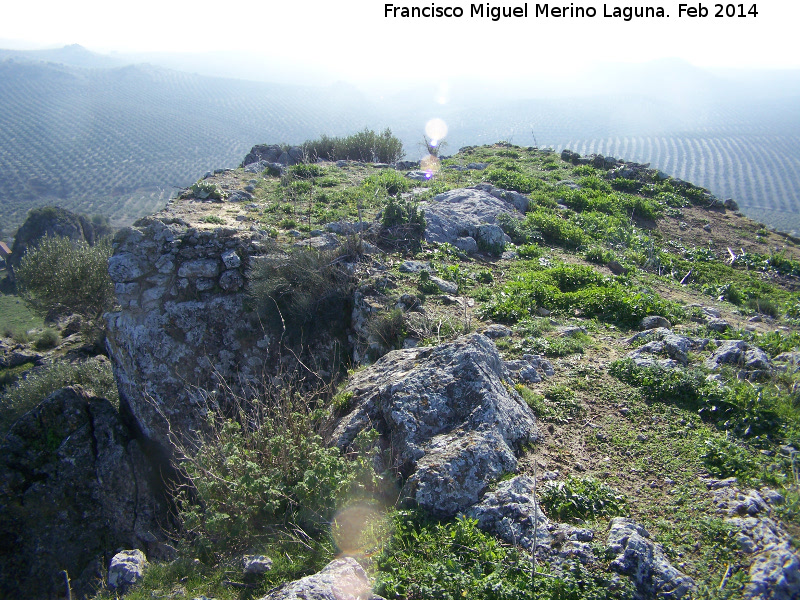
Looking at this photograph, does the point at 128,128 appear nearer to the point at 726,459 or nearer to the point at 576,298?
the point at 576,298

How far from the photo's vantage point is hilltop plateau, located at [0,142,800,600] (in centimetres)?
346

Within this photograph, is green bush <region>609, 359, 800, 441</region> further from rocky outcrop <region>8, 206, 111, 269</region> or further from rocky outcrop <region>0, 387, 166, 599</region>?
rocky outcrop <region>8, 206, 111, 269</region>

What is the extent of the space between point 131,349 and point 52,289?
966cm

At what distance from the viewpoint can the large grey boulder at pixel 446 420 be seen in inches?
154

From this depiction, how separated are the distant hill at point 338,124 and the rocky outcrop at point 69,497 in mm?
25683

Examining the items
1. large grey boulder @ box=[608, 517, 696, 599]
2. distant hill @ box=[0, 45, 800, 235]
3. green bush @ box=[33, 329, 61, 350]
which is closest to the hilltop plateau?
large grey boulder @ box=[608, 517, 696, 599]

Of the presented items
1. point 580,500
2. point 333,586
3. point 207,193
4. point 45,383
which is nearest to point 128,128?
point 45,383

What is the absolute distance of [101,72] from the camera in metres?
127

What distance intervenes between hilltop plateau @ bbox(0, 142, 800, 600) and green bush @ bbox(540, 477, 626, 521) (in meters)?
0.02

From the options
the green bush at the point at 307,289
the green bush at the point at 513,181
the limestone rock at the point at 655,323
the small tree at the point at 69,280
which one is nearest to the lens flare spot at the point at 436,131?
the green bush at the point at 513,181

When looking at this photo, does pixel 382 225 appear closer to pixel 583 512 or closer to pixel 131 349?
pixel 131 349

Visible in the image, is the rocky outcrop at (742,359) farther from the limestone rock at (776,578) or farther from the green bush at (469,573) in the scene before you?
the green bush at (469,573)

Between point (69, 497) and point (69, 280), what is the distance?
9.98 metres

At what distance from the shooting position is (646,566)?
3119 mm
